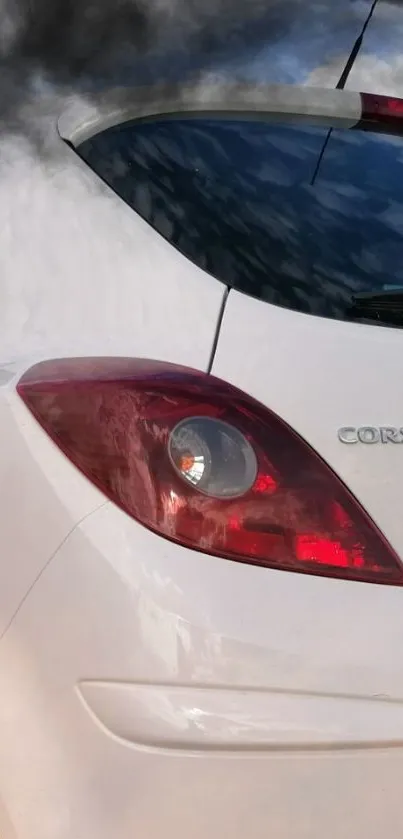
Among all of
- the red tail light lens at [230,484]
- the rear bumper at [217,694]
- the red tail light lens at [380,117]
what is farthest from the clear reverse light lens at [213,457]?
the red tail light lens at [380,117]

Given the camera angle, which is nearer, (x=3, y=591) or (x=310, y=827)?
(x=310, y=827)

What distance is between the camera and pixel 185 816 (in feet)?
4.43

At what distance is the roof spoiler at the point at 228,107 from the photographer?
1.79 m

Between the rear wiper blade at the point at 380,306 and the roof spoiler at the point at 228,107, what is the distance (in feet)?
1.50

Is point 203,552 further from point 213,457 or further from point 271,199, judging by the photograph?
point 271,199

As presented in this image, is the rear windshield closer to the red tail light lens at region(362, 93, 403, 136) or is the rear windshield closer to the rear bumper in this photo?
the red tail light lens at region(362, 93, 403, 136)

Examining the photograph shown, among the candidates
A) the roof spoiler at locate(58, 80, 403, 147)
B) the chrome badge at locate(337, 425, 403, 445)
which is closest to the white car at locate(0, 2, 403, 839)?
the chrome badge at locate(337, 425, 403, 445)

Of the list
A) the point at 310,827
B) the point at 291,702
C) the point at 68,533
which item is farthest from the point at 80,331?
the point at 310,827

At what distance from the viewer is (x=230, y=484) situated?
1354mm

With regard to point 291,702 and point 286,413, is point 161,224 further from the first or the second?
point 291,702

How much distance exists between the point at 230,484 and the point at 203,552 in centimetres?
11

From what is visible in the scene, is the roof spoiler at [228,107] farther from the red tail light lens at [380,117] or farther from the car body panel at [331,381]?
the car body panel at [331,381]

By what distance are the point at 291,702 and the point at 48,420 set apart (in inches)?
22.4

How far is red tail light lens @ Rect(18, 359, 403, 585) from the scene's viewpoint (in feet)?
4.43
